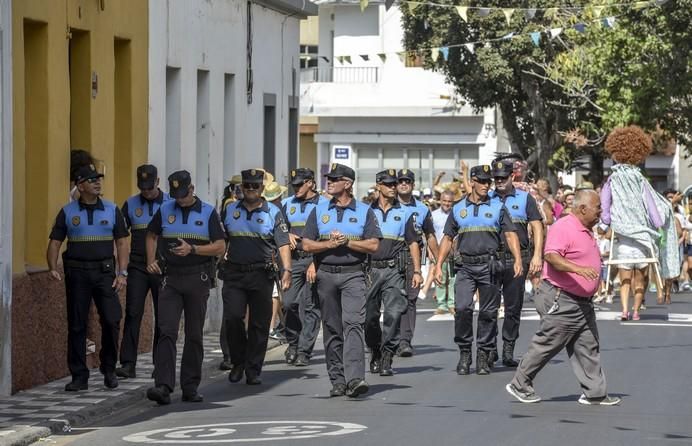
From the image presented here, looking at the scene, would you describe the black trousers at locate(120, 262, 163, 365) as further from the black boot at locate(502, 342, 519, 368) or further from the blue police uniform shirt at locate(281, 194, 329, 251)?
the black boot at locate(502, 342, 519, 368)

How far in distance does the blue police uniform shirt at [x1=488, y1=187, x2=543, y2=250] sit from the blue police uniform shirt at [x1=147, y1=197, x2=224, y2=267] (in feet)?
11.5

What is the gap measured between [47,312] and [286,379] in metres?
2.24

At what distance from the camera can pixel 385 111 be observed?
211 feet

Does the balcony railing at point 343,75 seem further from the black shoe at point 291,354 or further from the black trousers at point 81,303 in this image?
the black trousers at point 81,303

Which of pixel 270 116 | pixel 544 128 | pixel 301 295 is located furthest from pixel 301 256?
pixel 544 128

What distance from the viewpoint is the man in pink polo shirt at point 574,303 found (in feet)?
43.9

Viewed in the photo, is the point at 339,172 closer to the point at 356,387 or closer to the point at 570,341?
the point at 356,387

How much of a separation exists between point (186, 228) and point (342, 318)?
1.48 metres

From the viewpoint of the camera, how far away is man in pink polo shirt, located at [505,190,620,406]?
13.4 meters

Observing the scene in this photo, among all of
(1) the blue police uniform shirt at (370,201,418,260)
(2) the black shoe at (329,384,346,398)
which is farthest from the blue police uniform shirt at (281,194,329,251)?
(2) the black shoe at (329,384,346,398)

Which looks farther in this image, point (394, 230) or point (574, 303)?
point (394, 230)

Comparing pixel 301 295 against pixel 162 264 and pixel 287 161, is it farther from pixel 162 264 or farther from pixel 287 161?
pixel 287 161

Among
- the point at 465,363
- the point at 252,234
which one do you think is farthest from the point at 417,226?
the point at 252,234

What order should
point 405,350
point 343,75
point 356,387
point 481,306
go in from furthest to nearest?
point 343,75
point 405,350
point 481,306
point 356,387
